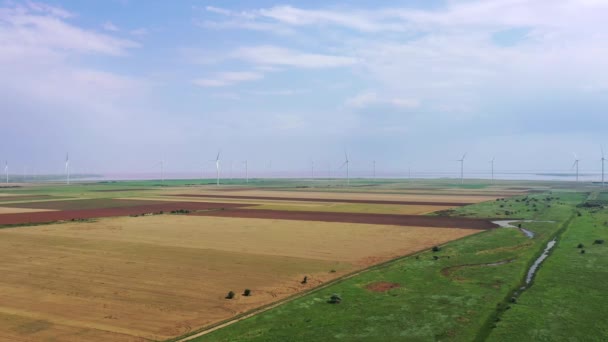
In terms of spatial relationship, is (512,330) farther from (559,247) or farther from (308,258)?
(559,247)

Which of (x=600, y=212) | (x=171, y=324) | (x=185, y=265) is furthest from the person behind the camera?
(x=600, y=212)

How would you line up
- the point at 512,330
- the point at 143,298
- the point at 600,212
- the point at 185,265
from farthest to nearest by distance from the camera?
1. the point at 600,212
2. the point at 185,265
3. the point at 143,298
4. the point at 512,330

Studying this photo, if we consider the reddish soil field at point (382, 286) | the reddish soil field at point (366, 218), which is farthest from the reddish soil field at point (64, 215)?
the reddish soil field at point (382, 286)

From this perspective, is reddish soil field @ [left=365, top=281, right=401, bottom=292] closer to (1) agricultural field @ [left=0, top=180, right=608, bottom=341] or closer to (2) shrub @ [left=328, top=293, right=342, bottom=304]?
(1) agricultural field @ [left=0, top=180, right=608, bottom=341]

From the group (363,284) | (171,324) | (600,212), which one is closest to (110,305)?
(171,324)

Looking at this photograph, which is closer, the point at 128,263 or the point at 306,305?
the point at 306,305
